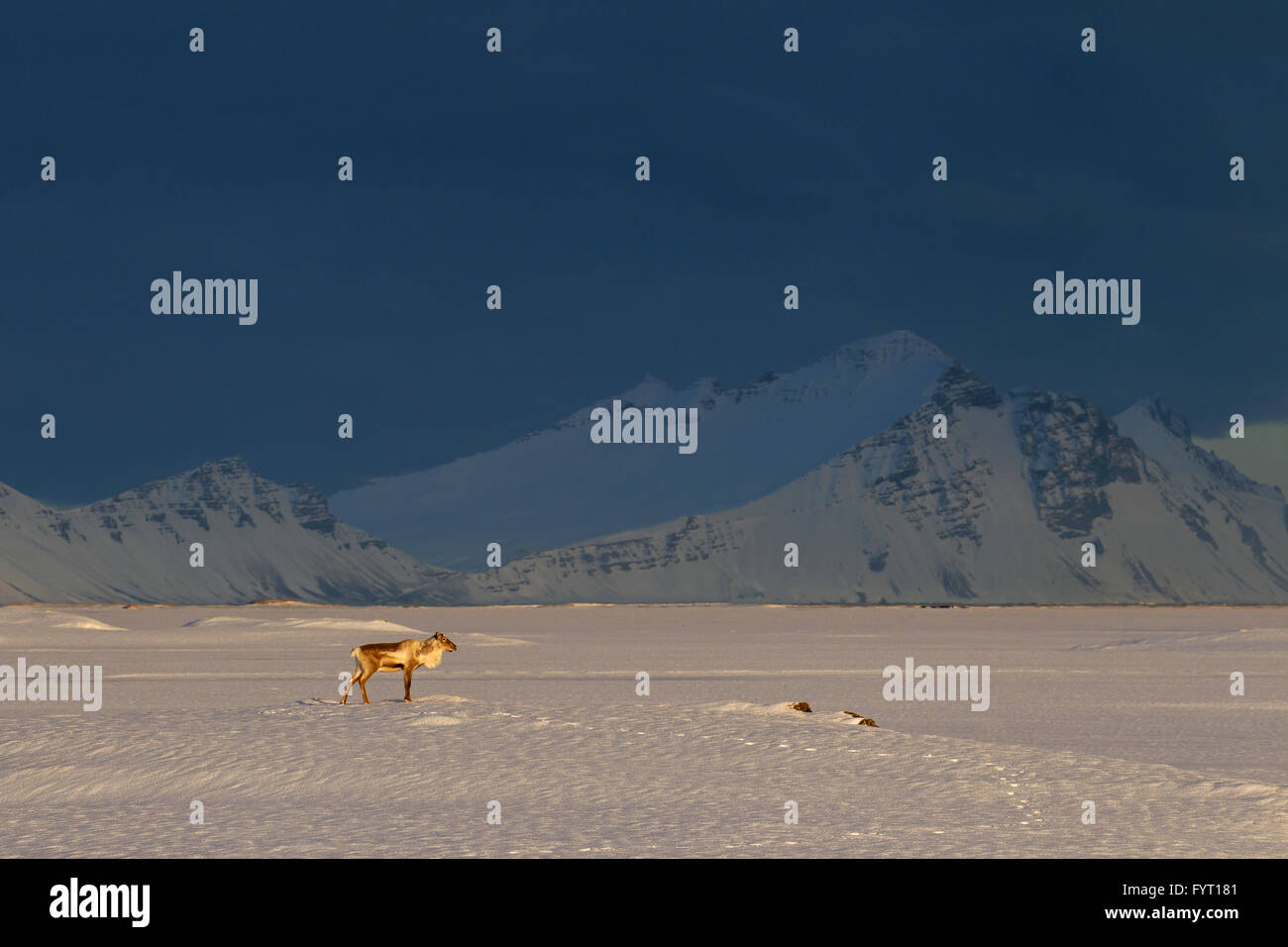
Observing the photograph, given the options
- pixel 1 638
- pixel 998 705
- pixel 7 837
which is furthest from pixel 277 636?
pixel 7 837

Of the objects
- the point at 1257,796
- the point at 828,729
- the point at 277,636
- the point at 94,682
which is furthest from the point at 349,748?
the point at 277,636

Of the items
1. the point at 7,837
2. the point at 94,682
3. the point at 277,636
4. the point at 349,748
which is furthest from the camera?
the point at 277,636

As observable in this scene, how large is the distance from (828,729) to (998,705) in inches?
539

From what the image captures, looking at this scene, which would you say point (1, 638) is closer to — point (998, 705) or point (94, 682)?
point (94, 682)

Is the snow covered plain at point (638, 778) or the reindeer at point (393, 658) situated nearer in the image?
the snow covered plain at point (638, 778)

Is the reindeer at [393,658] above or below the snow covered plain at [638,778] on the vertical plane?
above

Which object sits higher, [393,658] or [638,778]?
[393,658]

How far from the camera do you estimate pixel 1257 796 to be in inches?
877

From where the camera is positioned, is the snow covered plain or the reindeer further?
the reindeer

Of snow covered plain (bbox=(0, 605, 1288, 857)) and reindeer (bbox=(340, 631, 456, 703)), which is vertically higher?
reindeer (bbox=(340, 631, 456, 703))

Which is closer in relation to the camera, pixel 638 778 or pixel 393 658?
pixel 638 778
